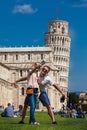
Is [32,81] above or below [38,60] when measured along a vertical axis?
below

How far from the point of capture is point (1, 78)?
113 meters

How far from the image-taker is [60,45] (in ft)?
509

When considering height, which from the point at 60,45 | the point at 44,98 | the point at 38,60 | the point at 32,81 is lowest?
the point at 44,98

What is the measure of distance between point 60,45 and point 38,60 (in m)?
21.7

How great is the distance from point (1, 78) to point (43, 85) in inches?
3687

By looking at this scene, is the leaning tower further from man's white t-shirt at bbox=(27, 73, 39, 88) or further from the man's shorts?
the man's shorts

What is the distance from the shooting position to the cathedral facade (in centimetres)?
12181

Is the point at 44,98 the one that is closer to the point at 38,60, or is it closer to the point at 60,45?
the point at 38,60

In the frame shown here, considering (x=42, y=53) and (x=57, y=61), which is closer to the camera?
(x=42, y=53)

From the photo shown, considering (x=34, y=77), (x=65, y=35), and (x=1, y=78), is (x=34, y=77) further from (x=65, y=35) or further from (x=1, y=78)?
(x=65, y=35)

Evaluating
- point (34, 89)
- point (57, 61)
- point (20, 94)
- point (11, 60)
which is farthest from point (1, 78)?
point (34, 89)

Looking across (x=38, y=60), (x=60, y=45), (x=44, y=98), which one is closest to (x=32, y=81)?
(x=44, y=98)

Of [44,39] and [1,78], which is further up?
[44,39]

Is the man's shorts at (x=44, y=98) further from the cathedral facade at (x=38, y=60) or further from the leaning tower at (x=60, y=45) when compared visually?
the leaning tower at (x=60, y=45)
